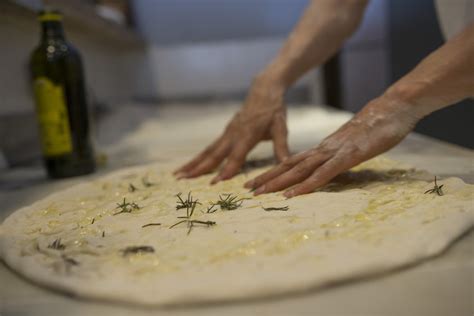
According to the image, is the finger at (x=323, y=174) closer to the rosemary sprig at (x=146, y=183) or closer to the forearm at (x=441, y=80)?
the forearm at (x=441, y=80)

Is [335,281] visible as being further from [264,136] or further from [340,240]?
[264,136]

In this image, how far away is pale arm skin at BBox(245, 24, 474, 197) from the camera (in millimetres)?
667

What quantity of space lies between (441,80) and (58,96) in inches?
31.2

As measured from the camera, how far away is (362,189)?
692mm

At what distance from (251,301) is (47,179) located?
0.82 m

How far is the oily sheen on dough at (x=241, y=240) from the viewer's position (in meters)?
0.43

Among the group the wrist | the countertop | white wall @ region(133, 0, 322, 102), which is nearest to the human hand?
the countertop

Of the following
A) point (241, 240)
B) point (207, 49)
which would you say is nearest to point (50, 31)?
point (241, 240)

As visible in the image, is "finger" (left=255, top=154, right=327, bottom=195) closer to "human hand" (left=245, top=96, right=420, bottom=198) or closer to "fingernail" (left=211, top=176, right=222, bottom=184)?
"human hand" (left=245, top=96, right=420, bottom=198)

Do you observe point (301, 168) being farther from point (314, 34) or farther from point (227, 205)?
point (314, 34)

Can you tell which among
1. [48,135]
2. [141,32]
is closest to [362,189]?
[48,135]

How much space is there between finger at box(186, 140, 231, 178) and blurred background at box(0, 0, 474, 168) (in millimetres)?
942

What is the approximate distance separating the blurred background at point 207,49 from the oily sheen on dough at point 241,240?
113 centimetres

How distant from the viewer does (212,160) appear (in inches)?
38.4
